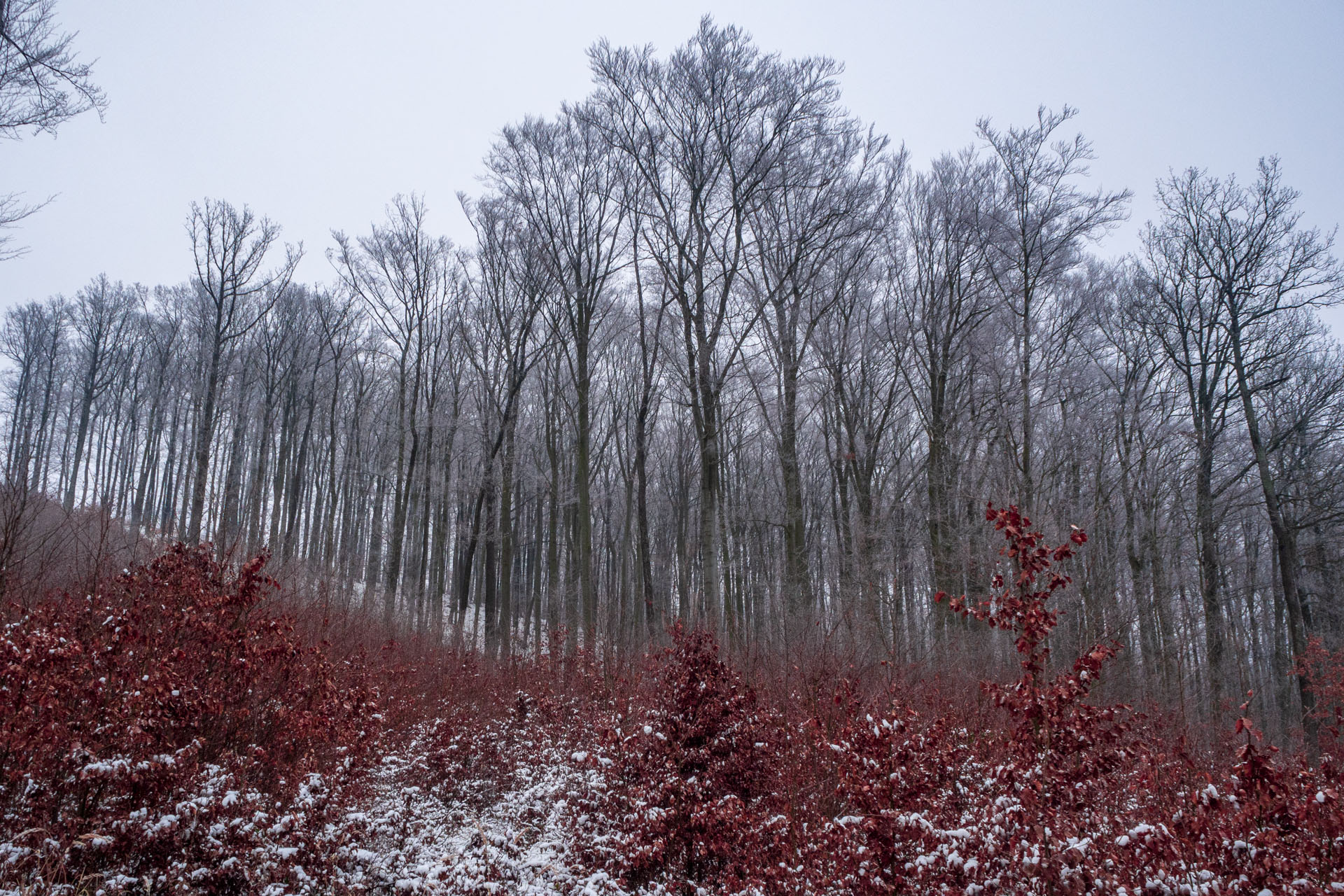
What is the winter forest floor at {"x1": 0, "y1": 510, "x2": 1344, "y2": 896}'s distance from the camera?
334 centimetres

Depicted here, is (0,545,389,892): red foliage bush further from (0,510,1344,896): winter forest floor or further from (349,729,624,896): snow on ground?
(349,729,624,896): snow on ground

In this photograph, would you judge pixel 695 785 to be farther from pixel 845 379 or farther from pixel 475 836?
pixel 845 379

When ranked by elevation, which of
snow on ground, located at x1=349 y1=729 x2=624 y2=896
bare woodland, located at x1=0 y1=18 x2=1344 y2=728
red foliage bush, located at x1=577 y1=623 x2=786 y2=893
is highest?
bare woodland, located at x1=0 y1=18 x2=1344 y2=728

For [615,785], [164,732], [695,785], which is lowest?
[615,785]

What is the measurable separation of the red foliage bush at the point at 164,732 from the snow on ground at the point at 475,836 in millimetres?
832

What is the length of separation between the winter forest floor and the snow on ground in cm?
4

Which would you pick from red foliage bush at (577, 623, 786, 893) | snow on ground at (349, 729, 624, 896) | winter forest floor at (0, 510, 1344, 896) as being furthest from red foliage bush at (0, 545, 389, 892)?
red foliage bush at (577, 623, 786, 893)

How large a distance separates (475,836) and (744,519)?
15.4 meters

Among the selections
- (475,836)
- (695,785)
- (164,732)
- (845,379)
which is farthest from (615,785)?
(845,379)

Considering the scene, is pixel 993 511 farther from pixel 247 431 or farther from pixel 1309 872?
pixel 247 431

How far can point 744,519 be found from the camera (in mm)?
21359

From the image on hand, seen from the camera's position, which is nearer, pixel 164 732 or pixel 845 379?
pixel 164 732

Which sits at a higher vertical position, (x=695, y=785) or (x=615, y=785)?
(x=695, y=785)

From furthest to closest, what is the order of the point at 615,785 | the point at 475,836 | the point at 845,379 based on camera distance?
the point at 845,379, the point at 615,785, the point at 475,836
